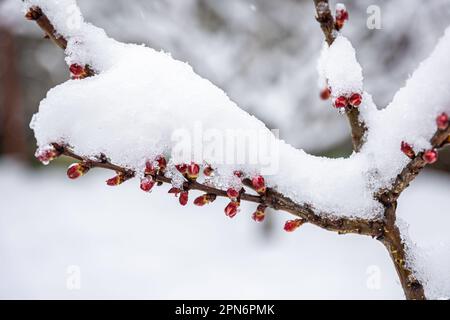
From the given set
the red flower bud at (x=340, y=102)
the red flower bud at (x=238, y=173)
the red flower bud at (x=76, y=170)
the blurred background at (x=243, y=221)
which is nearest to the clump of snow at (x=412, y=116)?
the red flower bud at (x=340, y=102)

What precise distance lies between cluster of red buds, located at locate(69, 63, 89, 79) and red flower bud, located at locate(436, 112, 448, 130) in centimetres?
96

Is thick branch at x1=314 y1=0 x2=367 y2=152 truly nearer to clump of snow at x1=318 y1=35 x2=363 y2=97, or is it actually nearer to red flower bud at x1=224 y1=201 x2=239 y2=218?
clump of snow at x1=318 y1=35 x2=363 y2=97

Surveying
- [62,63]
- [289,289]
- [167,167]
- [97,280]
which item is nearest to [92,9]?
[97,280]

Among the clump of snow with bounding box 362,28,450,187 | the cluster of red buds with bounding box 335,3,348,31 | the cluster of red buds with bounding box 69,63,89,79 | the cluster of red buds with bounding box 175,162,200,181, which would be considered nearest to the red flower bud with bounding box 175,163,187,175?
the cluster of red buds with bounding box 175,162,200,181

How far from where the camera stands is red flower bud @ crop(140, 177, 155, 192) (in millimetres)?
1137

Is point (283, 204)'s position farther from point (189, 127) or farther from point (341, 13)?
point (341, 13)

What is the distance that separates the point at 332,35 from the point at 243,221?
5572 millimetres

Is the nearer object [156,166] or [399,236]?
[156,166]

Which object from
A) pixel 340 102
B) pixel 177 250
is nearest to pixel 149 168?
pixel 340 102

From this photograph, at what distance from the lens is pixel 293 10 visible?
174 inches

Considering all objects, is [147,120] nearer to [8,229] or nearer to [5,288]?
[5,288]

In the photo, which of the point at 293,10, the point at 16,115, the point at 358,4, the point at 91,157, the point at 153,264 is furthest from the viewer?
the point at 16,115

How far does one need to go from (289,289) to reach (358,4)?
2814 millimetres

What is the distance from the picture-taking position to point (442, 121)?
0.97 meters
